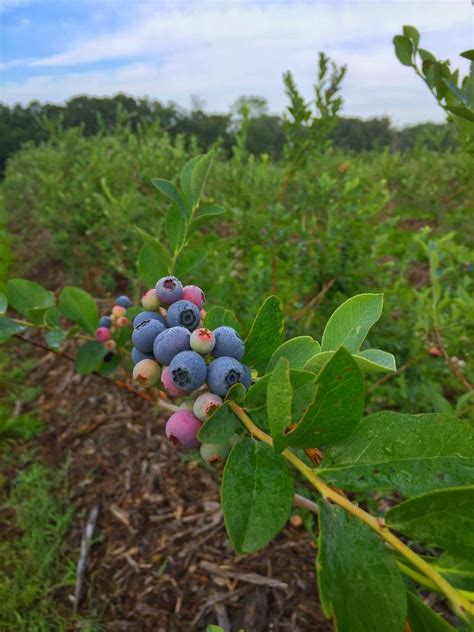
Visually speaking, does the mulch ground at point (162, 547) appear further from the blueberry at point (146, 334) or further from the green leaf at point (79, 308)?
the blueberry at point (146, 334)

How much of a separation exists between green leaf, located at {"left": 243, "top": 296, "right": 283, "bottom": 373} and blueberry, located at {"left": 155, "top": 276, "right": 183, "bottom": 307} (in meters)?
0.13

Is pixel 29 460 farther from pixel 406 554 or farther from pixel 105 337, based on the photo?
pixel 406 554

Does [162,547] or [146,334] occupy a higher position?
[146,334]

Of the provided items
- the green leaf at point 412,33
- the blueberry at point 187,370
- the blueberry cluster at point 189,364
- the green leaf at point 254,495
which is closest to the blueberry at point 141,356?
the blueberry cluster at point 189,364

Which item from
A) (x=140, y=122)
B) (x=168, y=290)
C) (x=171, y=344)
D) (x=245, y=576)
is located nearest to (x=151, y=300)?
(x=168, y=290)

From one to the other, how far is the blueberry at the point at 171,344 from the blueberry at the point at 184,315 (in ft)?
0.15

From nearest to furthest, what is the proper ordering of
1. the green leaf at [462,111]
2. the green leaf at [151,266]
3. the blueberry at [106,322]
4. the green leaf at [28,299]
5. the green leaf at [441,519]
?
the green leaf at [441,519], the green leaf at [462,111], the green leaf at [151,266], the green leaf at [28,299], the blueberry at [106,322]

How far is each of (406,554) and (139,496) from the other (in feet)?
8.25

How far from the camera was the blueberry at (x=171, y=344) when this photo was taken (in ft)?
1.86

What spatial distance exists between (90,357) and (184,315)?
63 cm

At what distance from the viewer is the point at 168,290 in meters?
0.67

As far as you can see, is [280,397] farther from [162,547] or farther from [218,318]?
[162,547]

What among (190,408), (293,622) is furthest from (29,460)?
(190,408)

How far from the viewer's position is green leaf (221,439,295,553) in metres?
0.43
